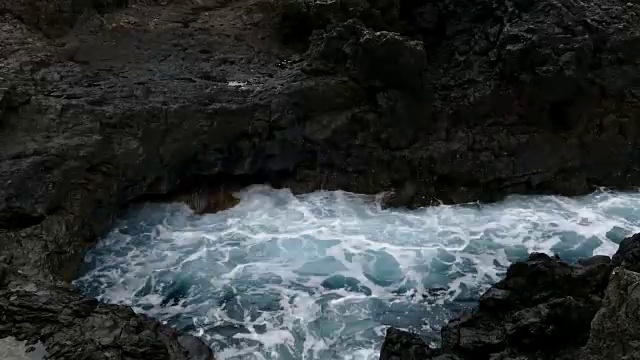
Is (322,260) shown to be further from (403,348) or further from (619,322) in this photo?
(619,322)

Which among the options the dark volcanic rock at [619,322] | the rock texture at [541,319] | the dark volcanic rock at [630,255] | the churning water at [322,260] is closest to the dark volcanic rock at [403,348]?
the rock texture at [541,319]

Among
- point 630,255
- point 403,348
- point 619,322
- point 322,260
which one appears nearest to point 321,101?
point 322,260

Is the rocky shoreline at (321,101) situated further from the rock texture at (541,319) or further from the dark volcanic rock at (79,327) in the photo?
the rock texture at (541,319)

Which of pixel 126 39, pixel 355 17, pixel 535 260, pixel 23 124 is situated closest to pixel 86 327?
pixel 23 124

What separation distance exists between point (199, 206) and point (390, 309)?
468 cm

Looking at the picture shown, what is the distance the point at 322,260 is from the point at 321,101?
3.50 meters

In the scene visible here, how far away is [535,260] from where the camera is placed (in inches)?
340

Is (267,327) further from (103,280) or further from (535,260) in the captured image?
(535,260)

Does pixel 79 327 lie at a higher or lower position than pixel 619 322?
lower

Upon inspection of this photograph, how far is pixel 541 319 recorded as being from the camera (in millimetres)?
7211

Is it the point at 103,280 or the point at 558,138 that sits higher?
the point at 558,138

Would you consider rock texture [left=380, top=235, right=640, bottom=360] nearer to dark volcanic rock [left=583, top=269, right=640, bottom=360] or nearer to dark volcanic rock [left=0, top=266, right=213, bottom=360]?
dark volcanic rock [left=583, top=269, right=640, bottom=360]

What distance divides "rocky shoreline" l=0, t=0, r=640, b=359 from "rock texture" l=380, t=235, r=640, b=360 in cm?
450

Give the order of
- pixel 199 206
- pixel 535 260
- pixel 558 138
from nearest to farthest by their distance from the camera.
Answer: pixel 535 260
pixel 199 206
pixel 558 138
